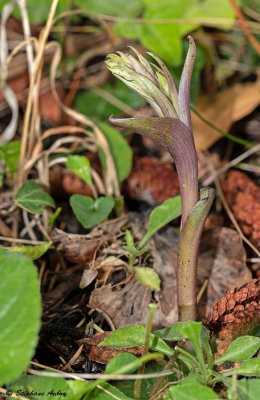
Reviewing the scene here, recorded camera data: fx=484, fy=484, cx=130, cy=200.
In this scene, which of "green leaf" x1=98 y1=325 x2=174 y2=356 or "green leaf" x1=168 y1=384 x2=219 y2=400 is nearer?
"green leaf" x1=168 y1=384 x2=219 y2=400

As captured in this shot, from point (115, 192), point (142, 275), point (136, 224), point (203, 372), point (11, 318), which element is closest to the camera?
point (11, 318)

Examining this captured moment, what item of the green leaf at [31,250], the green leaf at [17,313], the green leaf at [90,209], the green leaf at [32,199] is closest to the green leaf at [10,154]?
the green leaf at [32,199]

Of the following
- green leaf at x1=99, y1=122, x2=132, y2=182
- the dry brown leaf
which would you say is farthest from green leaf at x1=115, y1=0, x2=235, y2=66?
green leaf at x1=99, y1=122, x2=132, y2=182

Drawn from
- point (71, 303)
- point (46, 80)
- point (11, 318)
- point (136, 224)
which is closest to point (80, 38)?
point (46, 80)

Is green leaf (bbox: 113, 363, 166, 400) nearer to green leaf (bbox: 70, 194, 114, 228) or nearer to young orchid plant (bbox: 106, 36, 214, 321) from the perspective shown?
young orchid plant (bbox: 106, 36, 214, 321)

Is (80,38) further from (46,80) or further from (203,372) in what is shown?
(203,372)

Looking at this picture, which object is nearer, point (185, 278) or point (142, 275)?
point (185, 278)
